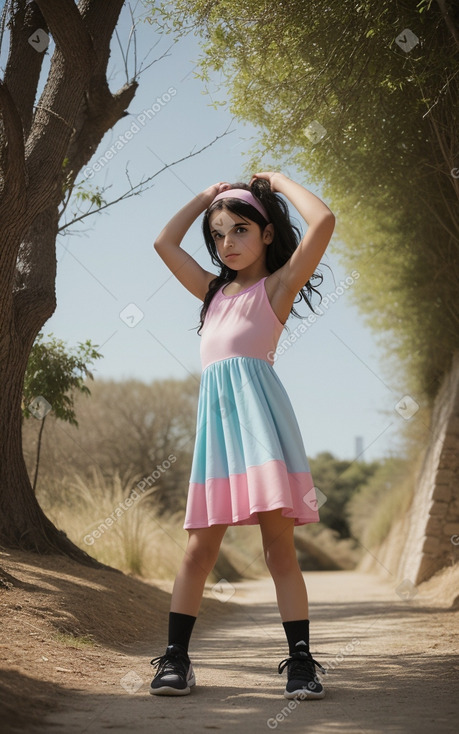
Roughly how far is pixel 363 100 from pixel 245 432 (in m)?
4.03

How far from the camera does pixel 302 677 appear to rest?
2.42m

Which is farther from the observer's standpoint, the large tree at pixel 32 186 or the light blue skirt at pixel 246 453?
the large tree at pixel 32 186

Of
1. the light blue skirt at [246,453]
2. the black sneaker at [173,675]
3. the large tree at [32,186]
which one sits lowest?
the black sneaker at [173,675]

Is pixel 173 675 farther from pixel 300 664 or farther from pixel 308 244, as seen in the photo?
pixel 308 244

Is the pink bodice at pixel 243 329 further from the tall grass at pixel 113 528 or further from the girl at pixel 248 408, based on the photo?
the tall grass at pixel 113 528

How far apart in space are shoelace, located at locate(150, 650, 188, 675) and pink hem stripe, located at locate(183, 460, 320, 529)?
446 mm

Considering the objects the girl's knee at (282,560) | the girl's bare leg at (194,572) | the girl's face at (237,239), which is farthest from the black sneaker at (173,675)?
the girl's face at (237,239)

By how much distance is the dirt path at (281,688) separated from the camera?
1.97 metres

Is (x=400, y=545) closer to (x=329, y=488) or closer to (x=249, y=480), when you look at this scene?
(x=249, y=480)

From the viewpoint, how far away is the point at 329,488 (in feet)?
90.1

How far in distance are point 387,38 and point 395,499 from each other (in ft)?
33.4

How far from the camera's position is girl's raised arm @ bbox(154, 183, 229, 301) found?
3.10 meters

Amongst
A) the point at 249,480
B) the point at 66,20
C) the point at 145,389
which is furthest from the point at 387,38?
the point at 145,389

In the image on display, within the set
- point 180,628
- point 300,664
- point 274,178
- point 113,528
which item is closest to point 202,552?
point 180,628
